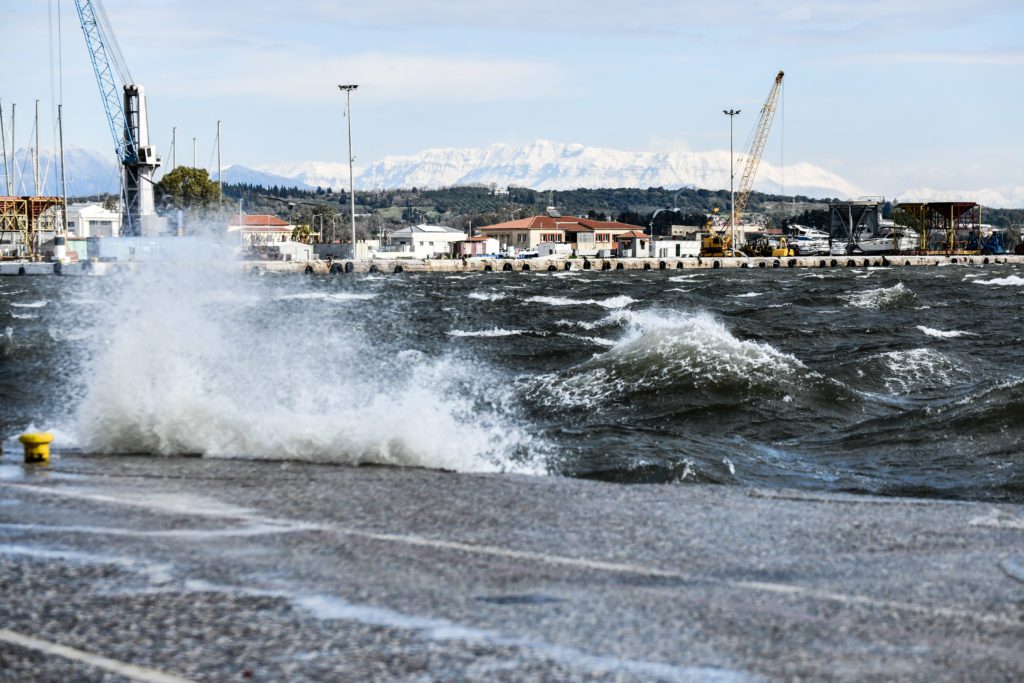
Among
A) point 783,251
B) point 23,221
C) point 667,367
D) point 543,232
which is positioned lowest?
point 667,367

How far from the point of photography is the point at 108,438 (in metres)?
11.6

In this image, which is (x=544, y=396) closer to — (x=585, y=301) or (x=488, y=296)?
(x=585, y=301)

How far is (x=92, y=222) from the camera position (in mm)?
135500

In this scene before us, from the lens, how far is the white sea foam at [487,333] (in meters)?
32.5

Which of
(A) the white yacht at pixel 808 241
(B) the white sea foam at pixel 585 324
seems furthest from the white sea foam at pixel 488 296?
(A) the white yacht at pixel 808 241

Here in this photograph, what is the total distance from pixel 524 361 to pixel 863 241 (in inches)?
5869

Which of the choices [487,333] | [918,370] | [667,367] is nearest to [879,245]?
[487,333]

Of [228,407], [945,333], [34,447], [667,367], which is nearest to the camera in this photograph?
[34,447]

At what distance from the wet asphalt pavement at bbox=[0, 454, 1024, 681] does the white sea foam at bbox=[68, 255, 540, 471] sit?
6.31 ft

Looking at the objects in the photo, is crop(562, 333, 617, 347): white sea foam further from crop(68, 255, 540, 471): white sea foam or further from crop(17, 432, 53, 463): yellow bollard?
crop(17, 432, 53, 463): yellow bollard

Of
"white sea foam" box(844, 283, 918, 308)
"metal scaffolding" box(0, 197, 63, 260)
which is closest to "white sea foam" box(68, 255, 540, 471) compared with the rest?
"white sea foam" box(844, 283, 918, 308)

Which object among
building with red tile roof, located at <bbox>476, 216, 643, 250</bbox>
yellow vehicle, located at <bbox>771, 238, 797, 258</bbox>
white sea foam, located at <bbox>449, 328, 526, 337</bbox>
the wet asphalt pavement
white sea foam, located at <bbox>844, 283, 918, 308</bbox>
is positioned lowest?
white sea foam, located at <bbox>449, 328, 526, 337</bbox>

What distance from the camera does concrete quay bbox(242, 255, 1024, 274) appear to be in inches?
4242

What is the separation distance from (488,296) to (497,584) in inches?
2059
